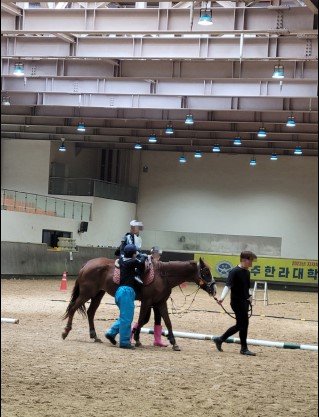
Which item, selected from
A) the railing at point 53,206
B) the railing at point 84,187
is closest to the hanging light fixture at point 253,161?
the railing at point 84,187

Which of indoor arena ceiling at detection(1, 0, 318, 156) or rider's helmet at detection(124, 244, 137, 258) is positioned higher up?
indoor arena ceiling at detection(1, 0, 318, 156)

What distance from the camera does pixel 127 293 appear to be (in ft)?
45.0

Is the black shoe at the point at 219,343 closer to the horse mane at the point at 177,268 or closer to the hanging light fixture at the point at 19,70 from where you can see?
the horse mane at the point at 177,268

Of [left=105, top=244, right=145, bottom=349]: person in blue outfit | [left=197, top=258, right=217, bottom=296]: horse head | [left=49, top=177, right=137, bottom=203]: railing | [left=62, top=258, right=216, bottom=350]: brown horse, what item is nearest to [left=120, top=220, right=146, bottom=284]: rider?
[left=105, top=244, right=145, bottom=349]: person in blue outfit

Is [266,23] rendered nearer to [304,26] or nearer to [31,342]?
[304,26]

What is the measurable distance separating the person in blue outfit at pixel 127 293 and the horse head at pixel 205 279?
1070 millimetres

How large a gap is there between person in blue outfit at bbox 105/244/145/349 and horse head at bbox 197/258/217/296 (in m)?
1.07

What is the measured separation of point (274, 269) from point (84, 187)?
10747mm

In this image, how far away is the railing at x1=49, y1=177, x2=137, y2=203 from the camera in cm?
4341

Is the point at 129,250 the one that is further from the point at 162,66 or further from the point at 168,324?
the point at 162,66

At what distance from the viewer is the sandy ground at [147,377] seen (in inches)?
336

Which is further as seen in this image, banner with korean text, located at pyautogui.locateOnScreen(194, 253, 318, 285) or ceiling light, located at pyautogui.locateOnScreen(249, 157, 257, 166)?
ceiling light, located at pyautogui.locateOnScreen(249, 157, 257, 166)

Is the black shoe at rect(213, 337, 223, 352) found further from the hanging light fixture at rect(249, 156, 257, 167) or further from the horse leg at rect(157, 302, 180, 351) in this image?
the hanging light fixture at rect(249, 156, 257, 167)

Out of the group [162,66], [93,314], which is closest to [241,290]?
[93,314]
